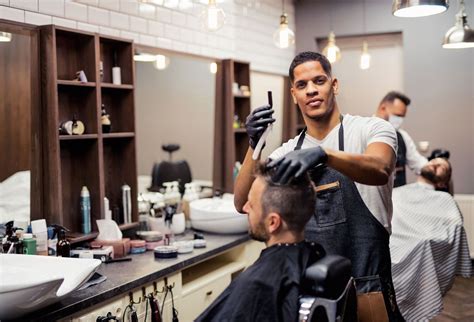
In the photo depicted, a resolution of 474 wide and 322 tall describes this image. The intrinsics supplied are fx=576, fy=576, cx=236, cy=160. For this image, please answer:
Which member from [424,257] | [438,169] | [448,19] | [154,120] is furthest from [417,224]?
[448,19]

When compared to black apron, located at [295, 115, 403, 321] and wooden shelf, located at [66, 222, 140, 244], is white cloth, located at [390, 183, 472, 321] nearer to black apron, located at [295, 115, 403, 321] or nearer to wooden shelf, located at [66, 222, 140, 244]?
black apron, located at [295, 115, 403, 321]

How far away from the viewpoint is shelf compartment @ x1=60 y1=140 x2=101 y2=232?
3049mm

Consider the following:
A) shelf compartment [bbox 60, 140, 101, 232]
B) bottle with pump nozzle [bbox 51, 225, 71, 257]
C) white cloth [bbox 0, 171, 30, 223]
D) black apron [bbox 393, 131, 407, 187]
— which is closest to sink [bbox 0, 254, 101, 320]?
bottle with pump nozzle [bbox 51, 225, 71, 257]

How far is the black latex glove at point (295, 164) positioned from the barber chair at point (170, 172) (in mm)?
2282

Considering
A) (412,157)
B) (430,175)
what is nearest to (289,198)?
(430,175)

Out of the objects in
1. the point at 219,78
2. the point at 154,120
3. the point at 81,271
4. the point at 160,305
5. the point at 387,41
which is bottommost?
the point at 160,305

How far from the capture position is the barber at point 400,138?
491cm

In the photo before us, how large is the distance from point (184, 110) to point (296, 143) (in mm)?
2216

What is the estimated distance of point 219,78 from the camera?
14.8 feet

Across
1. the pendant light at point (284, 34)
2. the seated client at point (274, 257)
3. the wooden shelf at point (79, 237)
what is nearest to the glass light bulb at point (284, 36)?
the pendant light at point (284, 34)

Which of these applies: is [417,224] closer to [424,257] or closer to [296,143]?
[424,257]

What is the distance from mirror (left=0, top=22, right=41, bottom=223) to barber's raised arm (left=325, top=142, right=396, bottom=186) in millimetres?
1696

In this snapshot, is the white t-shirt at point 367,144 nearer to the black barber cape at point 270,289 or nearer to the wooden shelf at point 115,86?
the black barber cape at point 270,289

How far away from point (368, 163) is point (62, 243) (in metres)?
1.58
